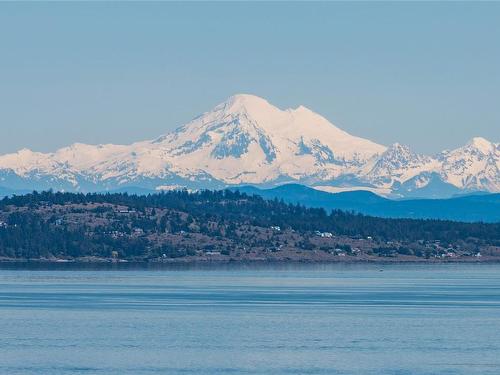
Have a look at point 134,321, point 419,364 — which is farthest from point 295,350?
point 134,321

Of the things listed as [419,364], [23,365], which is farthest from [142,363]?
[419,364]

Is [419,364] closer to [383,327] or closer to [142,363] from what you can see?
[142,363]

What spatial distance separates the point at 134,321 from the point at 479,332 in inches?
1539

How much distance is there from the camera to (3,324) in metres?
155

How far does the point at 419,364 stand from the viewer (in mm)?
119750

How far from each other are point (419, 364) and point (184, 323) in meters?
44.5

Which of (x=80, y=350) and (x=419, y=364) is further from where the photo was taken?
(x=80, y=350)

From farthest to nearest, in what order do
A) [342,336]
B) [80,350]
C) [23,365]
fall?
1. [342,336]
2. [80,350]
3. [23,365]

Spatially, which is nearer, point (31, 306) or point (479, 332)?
point (479, 332)

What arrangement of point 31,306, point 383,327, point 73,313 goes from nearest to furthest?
point 383,327, point 73,313, point 31,306

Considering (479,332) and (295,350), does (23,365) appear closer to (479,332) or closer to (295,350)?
(295,350)

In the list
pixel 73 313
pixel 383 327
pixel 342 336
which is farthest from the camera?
pixel 73 313

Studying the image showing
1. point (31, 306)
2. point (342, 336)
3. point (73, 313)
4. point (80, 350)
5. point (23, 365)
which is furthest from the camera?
point (31, 306)

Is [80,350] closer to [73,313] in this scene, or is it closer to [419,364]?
[419,364]
